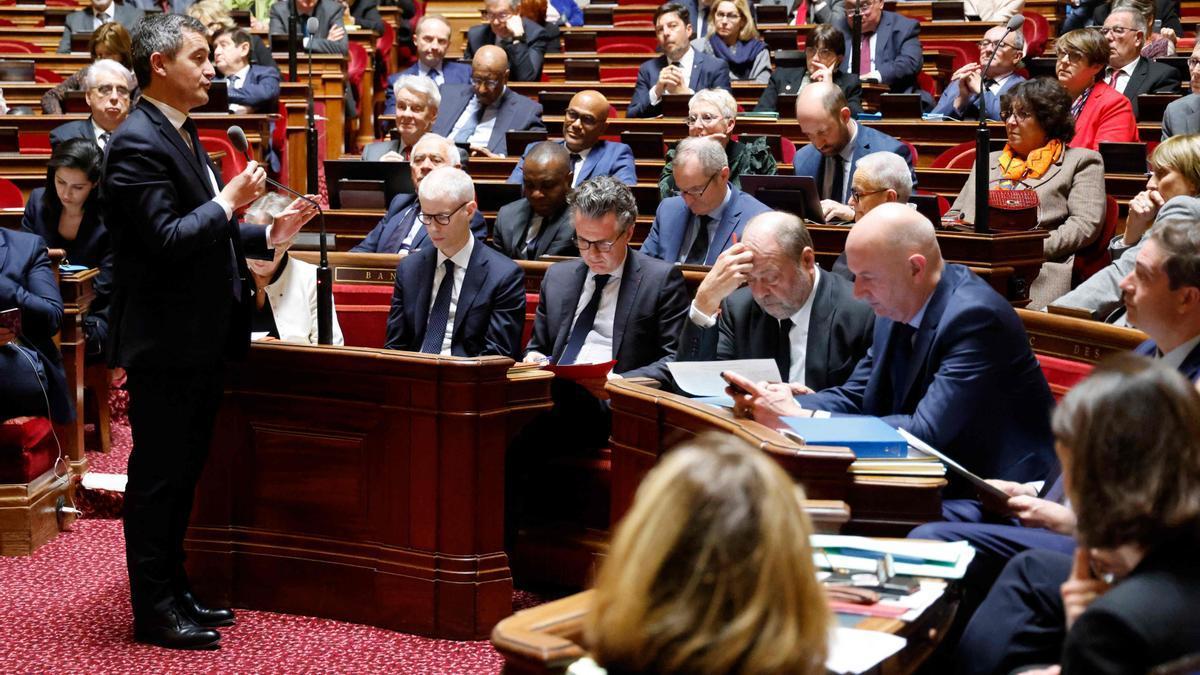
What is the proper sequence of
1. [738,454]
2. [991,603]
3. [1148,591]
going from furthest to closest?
1. [991,603]
2. [1148,591]
3. [738,454]

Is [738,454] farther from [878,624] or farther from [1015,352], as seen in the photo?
[1015,352]

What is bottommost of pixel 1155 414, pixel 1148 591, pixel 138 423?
pixel 138 423

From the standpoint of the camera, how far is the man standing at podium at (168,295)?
9.84 feet

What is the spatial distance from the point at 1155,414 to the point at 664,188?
143 inches

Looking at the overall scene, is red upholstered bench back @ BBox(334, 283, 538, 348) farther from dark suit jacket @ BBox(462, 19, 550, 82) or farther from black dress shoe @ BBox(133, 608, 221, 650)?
dark suit jacket @ BBox(462, 19, 550, 82)

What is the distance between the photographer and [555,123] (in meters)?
7.01

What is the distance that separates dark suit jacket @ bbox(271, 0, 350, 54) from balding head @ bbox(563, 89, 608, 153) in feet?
11.2

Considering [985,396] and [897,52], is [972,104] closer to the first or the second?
[897,52]

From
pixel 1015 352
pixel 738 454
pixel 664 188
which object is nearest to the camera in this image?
pixel 738 454

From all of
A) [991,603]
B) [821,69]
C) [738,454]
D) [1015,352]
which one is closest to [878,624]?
[991,603]

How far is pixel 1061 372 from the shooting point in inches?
126

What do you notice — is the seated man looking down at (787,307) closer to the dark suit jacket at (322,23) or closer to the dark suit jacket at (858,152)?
the dark suit jacket at (858,152)

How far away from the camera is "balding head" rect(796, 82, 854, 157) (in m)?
4.93

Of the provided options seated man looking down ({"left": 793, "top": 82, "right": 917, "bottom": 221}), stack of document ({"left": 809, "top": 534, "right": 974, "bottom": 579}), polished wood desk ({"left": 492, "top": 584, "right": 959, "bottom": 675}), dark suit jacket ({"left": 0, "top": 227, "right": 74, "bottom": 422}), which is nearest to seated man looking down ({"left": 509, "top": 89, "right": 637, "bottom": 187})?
seated man looking down ({"left": 793, "top": 82, "right": 917, "bottom": 221})
